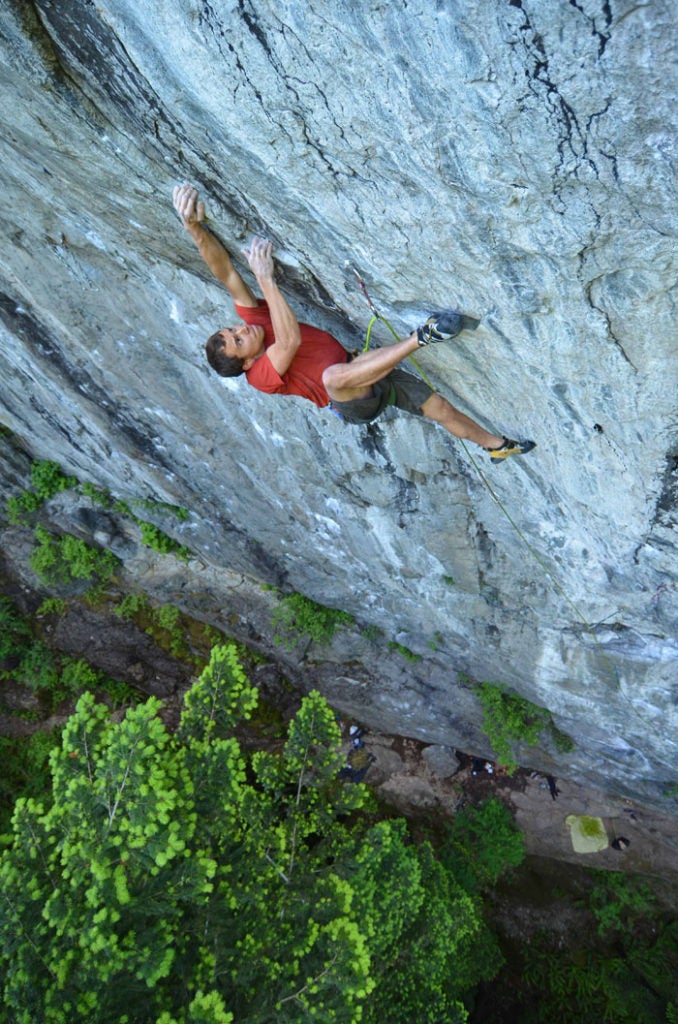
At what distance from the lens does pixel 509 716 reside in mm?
7188

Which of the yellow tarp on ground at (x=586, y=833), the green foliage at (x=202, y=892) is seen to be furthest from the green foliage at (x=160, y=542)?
the yellow tarp on ground at (x=586, y=833)

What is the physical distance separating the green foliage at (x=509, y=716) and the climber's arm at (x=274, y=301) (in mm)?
5266

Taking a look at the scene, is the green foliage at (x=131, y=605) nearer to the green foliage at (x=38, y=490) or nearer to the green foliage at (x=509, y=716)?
the green foliage at (x=38, y=490)

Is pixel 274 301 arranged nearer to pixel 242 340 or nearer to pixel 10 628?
pixel 242 340

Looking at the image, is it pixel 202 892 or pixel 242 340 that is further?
pixel 202 892

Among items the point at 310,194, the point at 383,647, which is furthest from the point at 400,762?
the point at 310,194

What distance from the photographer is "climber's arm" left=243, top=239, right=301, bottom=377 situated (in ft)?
10.1

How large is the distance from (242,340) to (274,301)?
38 cm

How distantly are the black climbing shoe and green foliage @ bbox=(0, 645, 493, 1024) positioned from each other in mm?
2614

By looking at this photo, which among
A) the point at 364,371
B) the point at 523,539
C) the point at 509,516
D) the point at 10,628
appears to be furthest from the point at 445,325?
the point at 10,628

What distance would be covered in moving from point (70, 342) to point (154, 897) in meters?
4.11

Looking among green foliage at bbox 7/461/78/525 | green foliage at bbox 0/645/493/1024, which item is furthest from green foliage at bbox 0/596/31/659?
green foliage at bbox 0/645/493/1024

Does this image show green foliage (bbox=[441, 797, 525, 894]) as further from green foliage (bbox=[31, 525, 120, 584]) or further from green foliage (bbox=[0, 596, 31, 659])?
green foliage (bbox=[0, 596, 31, 659])

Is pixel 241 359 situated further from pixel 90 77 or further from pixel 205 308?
pixel 90 77
